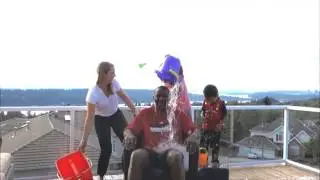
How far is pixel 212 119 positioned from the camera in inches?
214

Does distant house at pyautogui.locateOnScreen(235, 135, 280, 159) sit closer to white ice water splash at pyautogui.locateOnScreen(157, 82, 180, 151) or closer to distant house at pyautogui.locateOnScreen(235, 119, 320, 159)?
distant house at pyautogui.locateOnScreen(235, 119, 320, 159)

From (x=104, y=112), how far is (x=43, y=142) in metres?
0.89

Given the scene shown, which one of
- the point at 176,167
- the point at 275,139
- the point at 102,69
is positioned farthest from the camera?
the point at 275,139

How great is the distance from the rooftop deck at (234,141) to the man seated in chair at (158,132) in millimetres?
958

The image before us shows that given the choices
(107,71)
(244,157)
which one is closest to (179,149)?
(107,71)

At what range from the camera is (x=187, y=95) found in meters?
4.85

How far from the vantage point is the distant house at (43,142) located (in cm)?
518

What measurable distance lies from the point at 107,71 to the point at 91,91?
0.25 m

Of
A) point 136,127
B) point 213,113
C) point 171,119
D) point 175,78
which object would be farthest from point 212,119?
point 136,127

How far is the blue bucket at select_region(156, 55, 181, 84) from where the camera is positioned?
4.81m

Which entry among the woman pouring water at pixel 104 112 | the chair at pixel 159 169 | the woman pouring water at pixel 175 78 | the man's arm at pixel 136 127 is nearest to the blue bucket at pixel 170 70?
the woman pouring water at pixel 175 78

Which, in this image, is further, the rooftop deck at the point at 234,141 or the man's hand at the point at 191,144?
the rooftop deck at the point at 234,141

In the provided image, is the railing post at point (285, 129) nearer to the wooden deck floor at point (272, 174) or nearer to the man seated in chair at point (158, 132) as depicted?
the wooden deck floor at point (272, 174)

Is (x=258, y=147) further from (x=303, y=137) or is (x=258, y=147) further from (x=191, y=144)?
(x=191, y=144)
